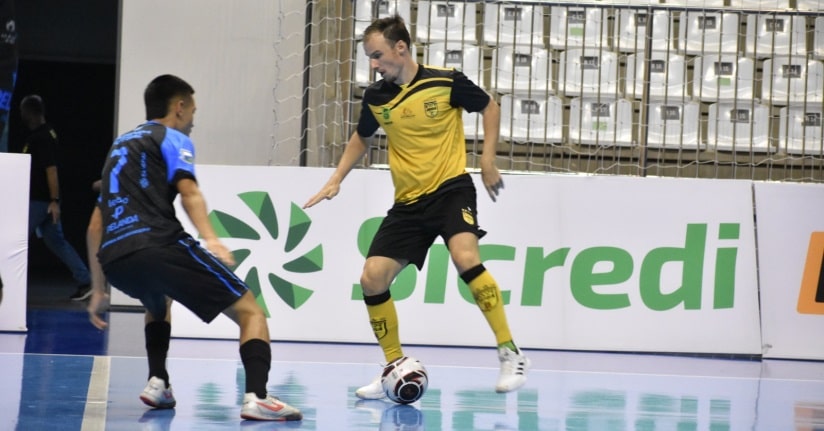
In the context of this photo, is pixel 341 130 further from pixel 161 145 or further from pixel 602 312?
pixel 161 145

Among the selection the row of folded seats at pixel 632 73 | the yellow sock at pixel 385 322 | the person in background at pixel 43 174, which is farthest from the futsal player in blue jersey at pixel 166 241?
the row of folded seats at pixel 632 73

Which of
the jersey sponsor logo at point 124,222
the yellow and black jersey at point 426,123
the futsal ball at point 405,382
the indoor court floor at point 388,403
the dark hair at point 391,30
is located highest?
the dark hair at point 391,30

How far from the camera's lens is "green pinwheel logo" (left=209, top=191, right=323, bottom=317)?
884 centimetres

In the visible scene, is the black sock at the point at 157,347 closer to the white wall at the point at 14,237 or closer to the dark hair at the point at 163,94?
the dark hair at the point at 163,94

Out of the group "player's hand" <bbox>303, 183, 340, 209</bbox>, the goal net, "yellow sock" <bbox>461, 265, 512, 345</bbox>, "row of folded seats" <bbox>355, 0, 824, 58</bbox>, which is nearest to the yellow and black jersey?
"player's hand" <bbox>303, 183, 340, 209</bbox>

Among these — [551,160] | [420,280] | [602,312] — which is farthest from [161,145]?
[551,160]

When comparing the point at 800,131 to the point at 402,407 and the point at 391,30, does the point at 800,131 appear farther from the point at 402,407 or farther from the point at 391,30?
the point at 402,407

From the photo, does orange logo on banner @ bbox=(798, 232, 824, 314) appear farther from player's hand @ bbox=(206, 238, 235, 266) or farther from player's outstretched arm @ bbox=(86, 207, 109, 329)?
player's outstretched arm @ bbox=(86, 207, 109, 329)

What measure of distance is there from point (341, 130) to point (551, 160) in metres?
2.28

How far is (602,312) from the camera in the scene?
8.93 meters

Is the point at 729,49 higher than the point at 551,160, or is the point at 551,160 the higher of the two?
the point at 729,49

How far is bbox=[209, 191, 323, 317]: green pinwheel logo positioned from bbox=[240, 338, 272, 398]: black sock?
3678 millimetres

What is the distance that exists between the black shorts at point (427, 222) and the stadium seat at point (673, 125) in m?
6.21

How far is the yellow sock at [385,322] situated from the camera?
20.0 feet
